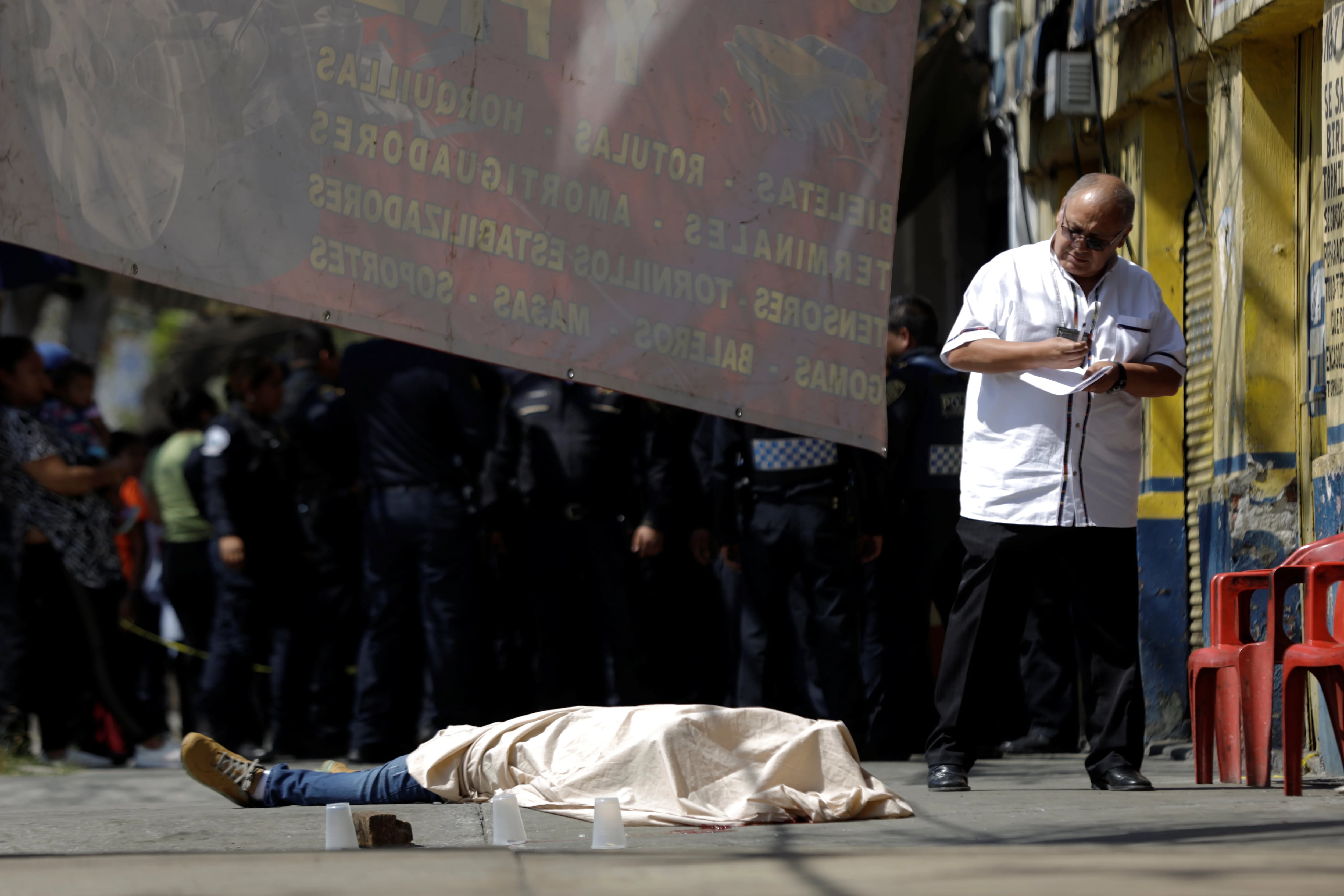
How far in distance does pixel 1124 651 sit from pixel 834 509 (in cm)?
215

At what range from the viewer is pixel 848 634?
7.45 m

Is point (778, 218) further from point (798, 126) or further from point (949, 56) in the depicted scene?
point (949, 56)

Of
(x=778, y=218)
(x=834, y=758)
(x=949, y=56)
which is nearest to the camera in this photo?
(x=778, y=218)

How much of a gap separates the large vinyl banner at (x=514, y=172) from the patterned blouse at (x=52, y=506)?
457 centimetres

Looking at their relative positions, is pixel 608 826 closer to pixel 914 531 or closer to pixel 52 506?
pixel 914 531

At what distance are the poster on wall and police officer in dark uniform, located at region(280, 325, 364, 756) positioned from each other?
4.91 meters

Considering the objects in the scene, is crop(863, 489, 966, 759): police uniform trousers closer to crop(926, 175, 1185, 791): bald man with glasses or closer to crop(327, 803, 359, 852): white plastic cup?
crop(926, 175, 1185, 791): bald man with glasses

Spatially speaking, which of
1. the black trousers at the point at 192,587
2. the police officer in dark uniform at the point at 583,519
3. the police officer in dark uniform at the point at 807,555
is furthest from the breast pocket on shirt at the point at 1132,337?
the black trousers at the point at 192,587

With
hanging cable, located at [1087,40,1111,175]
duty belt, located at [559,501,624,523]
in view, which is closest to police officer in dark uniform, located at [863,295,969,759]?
A: duty belt, located at [559,501,624,523]

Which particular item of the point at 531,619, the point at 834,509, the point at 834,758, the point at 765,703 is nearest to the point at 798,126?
the point at 834,758

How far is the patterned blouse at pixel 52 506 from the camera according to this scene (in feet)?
26.9

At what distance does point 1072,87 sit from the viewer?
879 cm

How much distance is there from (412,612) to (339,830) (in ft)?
13.3

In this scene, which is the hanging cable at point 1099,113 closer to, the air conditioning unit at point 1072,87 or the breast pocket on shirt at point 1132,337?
the air conditioning unit at point 1072,87
